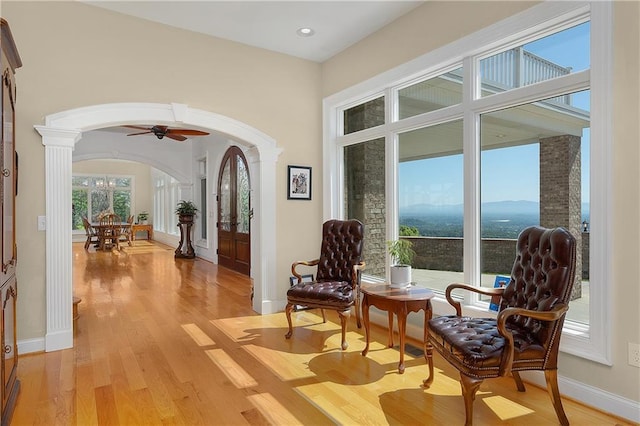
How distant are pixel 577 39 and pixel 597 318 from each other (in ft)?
6.64

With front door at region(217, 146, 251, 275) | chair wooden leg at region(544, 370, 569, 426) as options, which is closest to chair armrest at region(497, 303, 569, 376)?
chair wooden leg at region(544, 370, 569, 426)

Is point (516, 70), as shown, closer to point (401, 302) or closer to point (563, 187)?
point (563, 187)

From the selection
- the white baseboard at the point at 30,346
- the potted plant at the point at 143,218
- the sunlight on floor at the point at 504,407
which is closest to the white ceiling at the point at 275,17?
the white baseboard at the point at 30,346

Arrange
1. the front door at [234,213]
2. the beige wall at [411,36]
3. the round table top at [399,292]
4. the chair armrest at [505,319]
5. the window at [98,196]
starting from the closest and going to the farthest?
the chair armrest at [505,319]
the round table top at [399,292]
the beige wall at [411,36]
the front door at [234,213]
the window at [98,196]

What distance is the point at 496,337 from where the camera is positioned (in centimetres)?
235

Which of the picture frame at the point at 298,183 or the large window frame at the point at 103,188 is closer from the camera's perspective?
the picture frame at the point at 298,183

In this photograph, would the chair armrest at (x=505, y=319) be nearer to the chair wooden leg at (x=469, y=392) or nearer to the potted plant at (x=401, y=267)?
the chair wooden leg at (x=469, y=392)


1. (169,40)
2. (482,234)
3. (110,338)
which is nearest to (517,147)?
(482,234)

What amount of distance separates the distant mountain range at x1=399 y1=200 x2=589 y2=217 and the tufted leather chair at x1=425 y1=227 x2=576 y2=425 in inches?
18.4

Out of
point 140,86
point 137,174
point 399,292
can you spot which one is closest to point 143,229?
point 137,174

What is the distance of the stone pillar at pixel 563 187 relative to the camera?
9.22 feet

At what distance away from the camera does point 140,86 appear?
4078 millimetres

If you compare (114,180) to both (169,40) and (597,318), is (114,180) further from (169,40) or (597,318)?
(597,318)

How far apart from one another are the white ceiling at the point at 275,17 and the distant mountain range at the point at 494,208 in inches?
82.2
